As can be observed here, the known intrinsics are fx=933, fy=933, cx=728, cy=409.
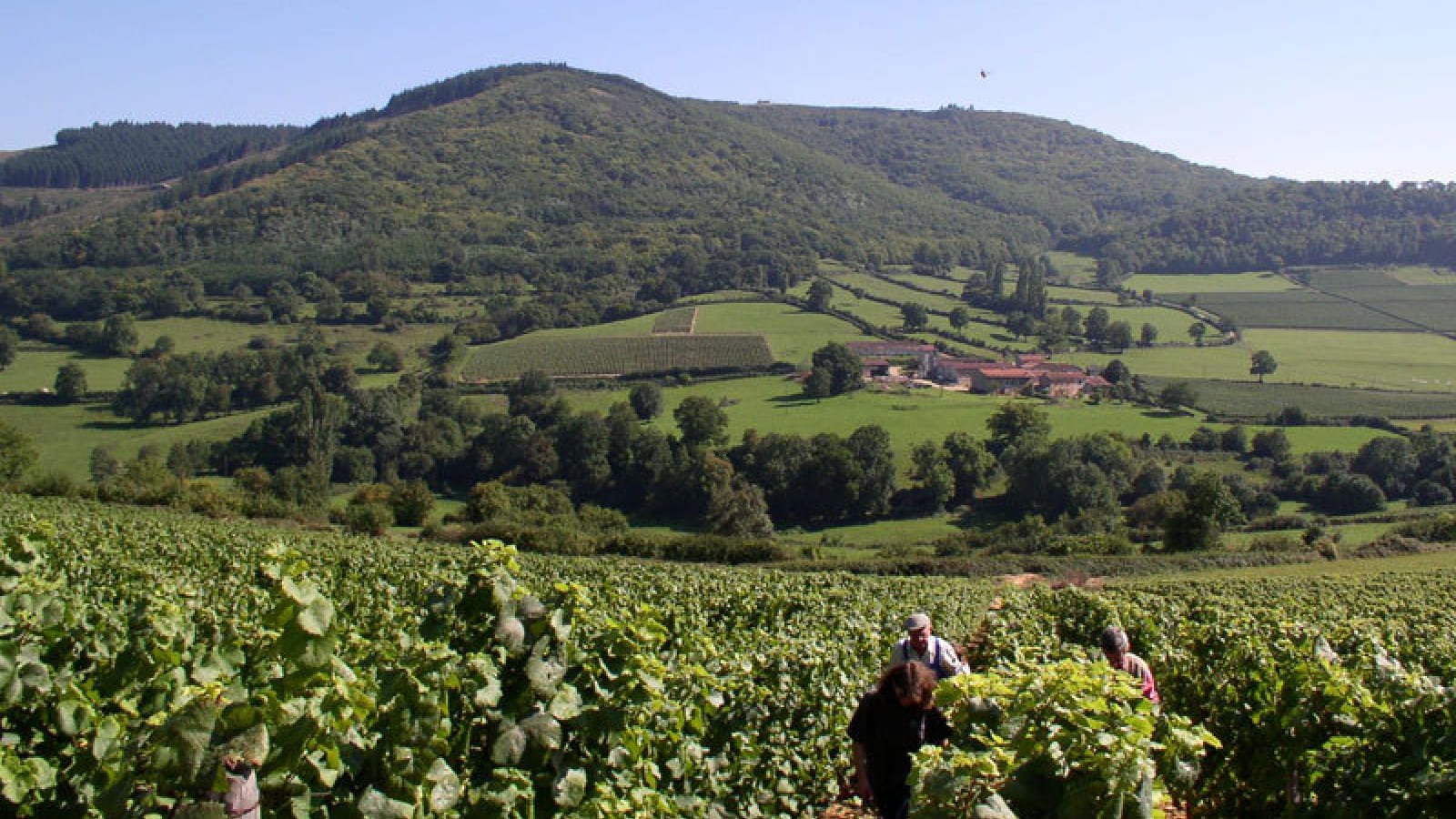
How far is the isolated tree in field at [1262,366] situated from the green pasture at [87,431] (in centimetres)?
9734

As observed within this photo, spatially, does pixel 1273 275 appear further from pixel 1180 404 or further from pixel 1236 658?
pixel 1236 658

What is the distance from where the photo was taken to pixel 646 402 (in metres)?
87.2

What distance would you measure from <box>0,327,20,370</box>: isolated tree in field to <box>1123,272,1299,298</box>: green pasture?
148 m

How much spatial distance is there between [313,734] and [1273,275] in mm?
179826

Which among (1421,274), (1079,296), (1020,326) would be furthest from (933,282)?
(1421,274)

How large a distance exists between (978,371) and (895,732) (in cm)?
9416

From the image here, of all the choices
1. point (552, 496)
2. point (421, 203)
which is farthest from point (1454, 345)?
point (421, 203)

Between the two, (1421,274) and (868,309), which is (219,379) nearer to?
(868,309)

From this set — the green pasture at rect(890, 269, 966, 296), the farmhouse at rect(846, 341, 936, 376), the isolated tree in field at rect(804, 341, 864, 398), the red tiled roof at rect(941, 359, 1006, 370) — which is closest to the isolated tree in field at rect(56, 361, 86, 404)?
the isolated tree in field at rect(804, 341, 864, 398)

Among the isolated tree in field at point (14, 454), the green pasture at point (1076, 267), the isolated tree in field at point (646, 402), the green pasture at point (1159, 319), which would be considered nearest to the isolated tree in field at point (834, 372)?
the isolated tree in field at point (646, 402)

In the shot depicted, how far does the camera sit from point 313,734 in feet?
11.0

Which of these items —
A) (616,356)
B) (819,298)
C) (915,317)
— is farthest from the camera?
(819,298)

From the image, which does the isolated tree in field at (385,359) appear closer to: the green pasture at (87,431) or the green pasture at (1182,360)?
the green pasture at (87,431)

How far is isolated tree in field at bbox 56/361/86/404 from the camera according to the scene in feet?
288
